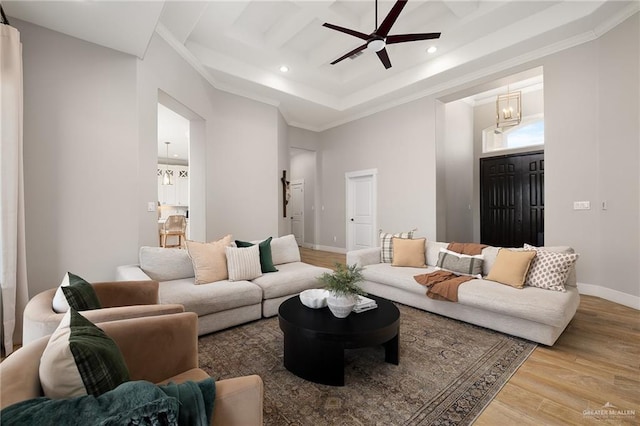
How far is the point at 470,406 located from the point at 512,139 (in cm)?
664

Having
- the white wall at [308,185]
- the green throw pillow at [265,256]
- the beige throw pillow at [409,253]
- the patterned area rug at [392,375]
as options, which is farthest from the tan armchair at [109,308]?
the white wall at [308,185]

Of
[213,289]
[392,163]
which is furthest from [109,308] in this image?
[392,163]

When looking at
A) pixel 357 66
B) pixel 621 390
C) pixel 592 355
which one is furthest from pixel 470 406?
pixel 357 66

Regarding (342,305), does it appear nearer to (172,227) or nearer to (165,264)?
(165,264)

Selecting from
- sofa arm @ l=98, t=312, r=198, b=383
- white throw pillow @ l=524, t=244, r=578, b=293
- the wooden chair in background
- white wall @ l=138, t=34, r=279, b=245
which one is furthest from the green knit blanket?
the wooden chair in background

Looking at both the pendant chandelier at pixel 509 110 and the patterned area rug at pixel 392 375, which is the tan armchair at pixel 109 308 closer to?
the patterned area rug at pixel 392 375

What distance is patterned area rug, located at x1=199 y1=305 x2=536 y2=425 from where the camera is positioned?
1690 mm

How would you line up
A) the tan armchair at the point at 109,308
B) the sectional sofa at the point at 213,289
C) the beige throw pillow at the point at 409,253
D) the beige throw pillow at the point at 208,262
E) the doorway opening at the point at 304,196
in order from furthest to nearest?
the doorway opening at the point at 304,196, the beige throw pillow at the point at 409,253, the beige throw pillow at the point at 208,262, the sectional sofa at the point at 213,289, the tan armchair at the point at 109,308

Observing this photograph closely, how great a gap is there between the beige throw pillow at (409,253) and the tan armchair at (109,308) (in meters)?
2.79

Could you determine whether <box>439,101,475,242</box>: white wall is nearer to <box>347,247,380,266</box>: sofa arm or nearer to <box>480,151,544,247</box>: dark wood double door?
<box>480,151,544,247</box>: dark wood double door

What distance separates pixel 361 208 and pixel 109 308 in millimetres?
5793

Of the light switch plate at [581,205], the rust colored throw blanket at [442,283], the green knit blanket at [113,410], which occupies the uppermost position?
the light switch plate at [581,205]

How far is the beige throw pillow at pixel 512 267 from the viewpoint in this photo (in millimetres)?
2855

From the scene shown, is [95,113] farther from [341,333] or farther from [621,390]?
[621,390]
